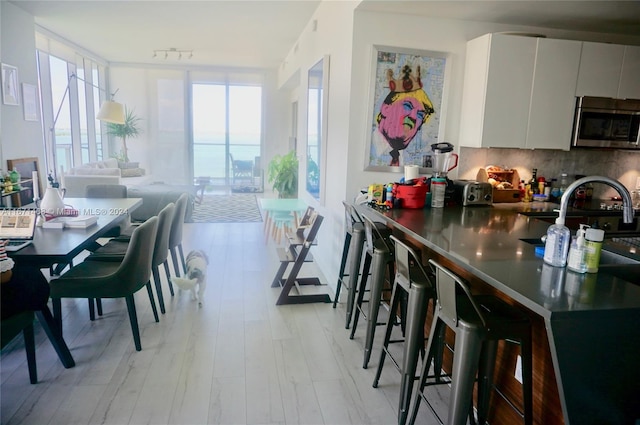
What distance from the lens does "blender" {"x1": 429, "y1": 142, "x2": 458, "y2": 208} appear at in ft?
10.9

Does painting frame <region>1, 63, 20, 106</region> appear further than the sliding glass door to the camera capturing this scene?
No

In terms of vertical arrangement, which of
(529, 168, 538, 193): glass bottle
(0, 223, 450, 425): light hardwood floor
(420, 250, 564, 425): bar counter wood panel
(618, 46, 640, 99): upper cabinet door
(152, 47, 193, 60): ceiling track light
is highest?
(152, 47, 193, 60): ceiling track light

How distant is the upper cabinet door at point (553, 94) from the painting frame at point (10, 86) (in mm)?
5594

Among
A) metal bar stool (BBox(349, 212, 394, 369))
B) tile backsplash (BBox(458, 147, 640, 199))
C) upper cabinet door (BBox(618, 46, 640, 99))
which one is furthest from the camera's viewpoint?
tile backsplash (BBox(458, 147, 640, 199))

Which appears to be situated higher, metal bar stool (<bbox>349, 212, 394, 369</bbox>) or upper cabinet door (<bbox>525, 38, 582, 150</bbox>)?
upper cabinet door (<bbox>525, 38, 582, 150</bbox>)

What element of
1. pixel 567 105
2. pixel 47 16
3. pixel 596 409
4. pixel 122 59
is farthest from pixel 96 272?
pixel 122 59

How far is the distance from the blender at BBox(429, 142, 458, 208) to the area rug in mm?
3808

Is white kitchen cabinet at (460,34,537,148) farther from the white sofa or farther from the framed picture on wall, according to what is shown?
the white sofa

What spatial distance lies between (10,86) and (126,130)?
4.44 m

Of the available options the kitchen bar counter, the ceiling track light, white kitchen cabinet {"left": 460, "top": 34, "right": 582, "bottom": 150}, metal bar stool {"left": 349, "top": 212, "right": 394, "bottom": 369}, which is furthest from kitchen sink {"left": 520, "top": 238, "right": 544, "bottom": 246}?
the ceiling track light

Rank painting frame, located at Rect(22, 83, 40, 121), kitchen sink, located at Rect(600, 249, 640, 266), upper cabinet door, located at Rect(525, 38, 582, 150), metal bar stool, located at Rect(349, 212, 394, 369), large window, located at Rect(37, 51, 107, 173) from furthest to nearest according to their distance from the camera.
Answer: large window, located at Rect(37, 51, 107, 173)
painting frame, located at Rect(22, 83, 40, 121)
upper cabinet door, located at Rect(525, 38, 582, 150)
metal bar stool, located at Rect(349, 212, 394, 369)
kitchen sink, located at Rect(600, 249, 640, 266)

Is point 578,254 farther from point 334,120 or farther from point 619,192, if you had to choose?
point 334,120

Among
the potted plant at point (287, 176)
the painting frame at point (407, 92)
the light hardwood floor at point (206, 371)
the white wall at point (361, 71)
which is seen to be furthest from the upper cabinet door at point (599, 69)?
the potted plant at point (287, 176)

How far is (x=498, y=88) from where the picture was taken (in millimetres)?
3521
